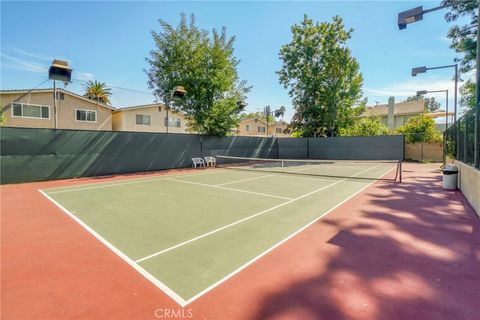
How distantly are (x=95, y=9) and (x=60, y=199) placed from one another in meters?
8.42

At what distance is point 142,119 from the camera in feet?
92.4

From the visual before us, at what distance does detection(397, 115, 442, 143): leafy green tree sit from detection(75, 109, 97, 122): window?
29451 millimetres

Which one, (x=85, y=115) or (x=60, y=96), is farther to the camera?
(x=85, y=115)

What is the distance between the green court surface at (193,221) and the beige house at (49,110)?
15.0m

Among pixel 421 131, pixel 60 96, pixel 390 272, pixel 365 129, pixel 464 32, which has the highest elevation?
pixel 464 32

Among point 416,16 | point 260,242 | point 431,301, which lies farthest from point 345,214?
point 416,16

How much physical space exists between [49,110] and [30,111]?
133 cm

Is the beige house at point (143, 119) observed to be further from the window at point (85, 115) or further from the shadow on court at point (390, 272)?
the shadow on court at point (390, 272)

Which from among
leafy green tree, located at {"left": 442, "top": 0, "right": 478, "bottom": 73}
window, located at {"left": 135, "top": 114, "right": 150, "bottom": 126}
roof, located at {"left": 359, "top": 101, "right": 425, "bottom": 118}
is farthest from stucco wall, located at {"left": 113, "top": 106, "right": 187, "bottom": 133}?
roof, located at {"left": 359, "top": 101, "right": 425, "bottom": 118}

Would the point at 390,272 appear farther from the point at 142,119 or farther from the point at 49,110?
the point at 142,119

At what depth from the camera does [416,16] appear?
661cm

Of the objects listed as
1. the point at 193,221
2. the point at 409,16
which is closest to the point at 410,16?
the point at 409,16

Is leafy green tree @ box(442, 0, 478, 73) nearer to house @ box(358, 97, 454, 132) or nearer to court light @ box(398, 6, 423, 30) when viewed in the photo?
court light @ box(398, 6, 423, 30)

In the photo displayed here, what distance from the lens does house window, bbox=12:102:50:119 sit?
20.1 meters
